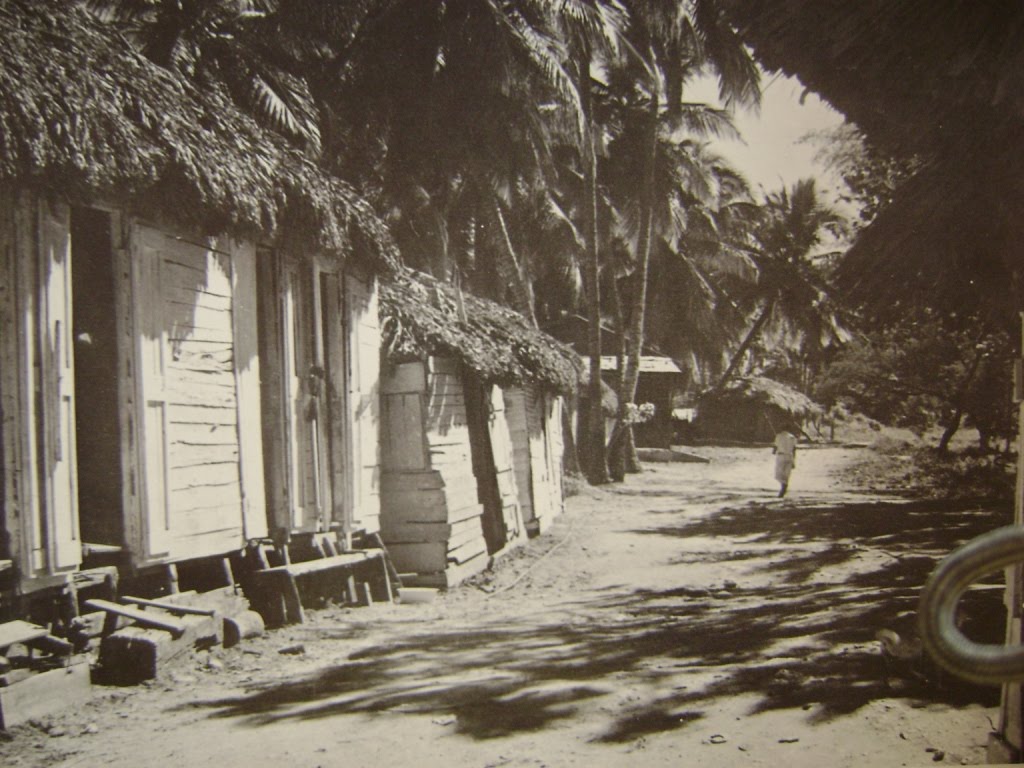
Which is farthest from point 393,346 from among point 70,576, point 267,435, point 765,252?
point 765,252

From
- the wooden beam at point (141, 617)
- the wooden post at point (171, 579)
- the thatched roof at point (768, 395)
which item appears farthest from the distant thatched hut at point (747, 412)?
the wooden beam at point (141, 617)

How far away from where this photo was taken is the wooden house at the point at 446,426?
27.4ft

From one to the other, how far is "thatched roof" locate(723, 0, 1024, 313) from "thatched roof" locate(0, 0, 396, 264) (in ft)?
10.9

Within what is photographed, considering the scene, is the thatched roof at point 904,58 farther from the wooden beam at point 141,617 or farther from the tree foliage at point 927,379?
the tree foliage at point 927,379

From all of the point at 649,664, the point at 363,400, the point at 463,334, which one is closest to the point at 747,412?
the point at 463,334

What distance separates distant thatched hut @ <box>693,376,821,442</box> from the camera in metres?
34.7

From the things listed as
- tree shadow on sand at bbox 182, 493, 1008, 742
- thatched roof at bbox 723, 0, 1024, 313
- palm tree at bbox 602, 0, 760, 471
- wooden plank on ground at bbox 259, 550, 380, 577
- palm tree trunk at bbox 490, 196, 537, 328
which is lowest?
tree shadow on sand at bbox 182, 493, 1008, 742

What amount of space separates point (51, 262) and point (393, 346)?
4.21 metres

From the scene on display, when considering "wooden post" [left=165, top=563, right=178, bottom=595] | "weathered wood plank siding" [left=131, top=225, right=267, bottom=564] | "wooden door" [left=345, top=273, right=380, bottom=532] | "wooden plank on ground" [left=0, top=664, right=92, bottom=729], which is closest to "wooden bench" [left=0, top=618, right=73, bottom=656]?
"wooden plank on ground" [left=0, top=664, right=92, bottom=729]

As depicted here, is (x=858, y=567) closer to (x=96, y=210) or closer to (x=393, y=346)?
(x=393, y=346)

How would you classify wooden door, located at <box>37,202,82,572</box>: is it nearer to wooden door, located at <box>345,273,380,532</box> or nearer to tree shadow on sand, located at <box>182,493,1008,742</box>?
tree shadow on sand, located at <box>182,493,1008,742</box>

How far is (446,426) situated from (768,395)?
90.0ft

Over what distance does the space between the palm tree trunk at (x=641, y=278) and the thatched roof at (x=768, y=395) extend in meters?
12.9

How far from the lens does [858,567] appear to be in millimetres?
8719
